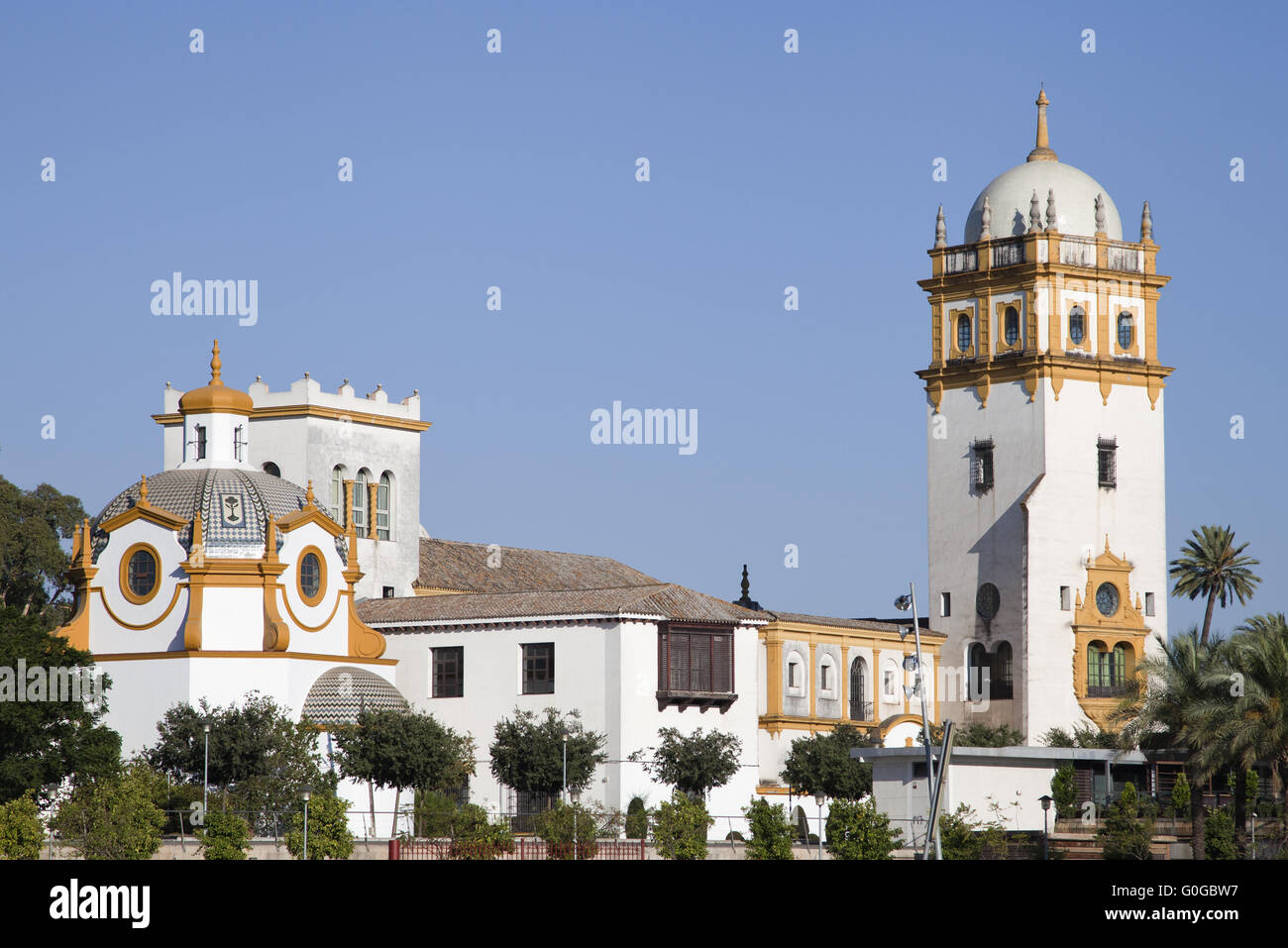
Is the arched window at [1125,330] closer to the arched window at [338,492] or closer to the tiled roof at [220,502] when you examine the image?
the arched window at [338,492]

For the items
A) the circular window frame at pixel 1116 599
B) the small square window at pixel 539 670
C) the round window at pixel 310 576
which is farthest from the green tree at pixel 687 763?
the circular window frame at pixel 1116 599

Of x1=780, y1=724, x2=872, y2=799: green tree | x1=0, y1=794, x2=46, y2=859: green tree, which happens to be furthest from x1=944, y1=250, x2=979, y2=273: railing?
x1=0, y1=794, x2=46, y2=859: green tree

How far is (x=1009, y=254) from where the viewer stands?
9056 centimetres

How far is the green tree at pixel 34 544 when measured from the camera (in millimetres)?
93750

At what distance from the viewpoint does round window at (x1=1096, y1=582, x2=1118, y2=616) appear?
89.4 metres

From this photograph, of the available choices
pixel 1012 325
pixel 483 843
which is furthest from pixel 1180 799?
pixel 1012 325

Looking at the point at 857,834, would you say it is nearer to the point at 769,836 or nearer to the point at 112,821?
the point at 769,836

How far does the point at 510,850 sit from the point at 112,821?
9011 millimetres

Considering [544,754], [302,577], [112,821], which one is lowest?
[112,821]

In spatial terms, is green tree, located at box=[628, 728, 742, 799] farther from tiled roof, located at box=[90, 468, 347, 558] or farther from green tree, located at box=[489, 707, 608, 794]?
tiled roof, located at box=[90, 468, 347, 558]

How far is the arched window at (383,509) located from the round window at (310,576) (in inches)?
415
